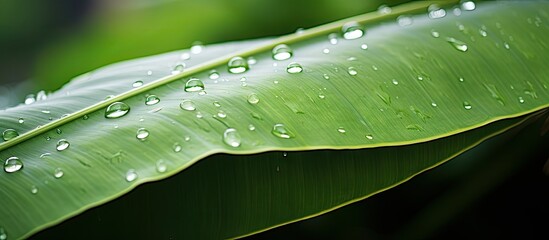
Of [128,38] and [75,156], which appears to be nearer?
[75,156]

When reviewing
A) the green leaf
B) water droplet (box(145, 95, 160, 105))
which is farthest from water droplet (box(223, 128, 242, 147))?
water droplet (box(145, 95, 160, 105))

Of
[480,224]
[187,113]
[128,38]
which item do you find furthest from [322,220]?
[128,38]

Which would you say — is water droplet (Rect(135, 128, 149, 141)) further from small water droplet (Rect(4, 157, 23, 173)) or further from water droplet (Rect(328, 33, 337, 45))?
water droplet (Rect(328, 33, 337, 45))

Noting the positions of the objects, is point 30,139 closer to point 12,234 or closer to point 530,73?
point 12,234

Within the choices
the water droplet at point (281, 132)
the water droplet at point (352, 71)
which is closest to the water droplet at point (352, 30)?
the water droplet at point (352, 71)

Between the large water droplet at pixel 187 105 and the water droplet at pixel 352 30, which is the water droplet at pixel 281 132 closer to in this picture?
the large water droplet at pixel 187 105

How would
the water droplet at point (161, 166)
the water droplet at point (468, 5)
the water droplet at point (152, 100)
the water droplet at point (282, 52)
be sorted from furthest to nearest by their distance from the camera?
the water droplet at point (468, 5) → the water droplet at point (282, 52) → the water droplet at point (152, 100) → the water droplet at point (161, 166)
